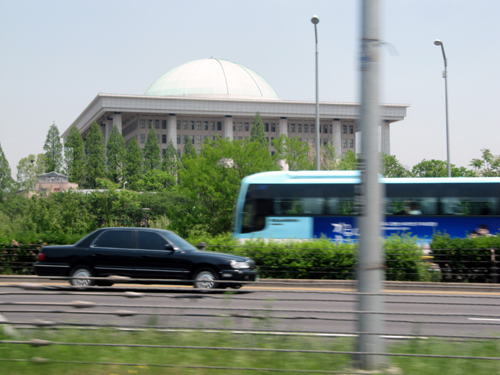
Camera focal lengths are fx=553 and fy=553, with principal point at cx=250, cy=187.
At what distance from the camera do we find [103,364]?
5.47 m

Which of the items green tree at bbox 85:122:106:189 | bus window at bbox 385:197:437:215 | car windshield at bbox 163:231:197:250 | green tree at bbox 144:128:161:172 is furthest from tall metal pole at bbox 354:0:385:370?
green tree at bbox 144:128:161:172

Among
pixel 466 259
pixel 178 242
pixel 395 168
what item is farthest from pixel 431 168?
pixel 178 242

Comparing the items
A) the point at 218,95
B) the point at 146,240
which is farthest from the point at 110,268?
the point at 218,95

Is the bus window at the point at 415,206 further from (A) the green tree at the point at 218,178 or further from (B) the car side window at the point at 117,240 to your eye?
(A) the green tree at the point at 218,178

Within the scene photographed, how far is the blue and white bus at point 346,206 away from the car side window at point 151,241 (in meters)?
7.70

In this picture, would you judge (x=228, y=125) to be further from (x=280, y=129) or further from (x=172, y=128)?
(x=172, y=128)

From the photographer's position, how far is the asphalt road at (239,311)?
552 cm

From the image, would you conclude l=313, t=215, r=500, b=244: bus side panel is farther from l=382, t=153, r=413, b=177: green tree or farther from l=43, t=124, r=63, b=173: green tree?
l=43, t=124, r=63, b=173: green tree

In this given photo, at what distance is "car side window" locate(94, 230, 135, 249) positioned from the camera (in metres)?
13.7

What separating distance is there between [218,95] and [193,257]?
12667 centimetres

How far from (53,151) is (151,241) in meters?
104

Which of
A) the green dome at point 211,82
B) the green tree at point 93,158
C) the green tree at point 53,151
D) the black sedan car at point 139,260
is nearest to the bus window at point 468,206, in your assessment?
the black sedan car at point 139,260

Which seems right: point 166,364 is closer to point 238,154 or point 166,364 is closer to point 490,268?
point 490,268

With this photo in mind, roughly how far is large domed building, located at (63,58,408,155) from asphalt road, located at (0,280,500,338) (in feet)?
326
